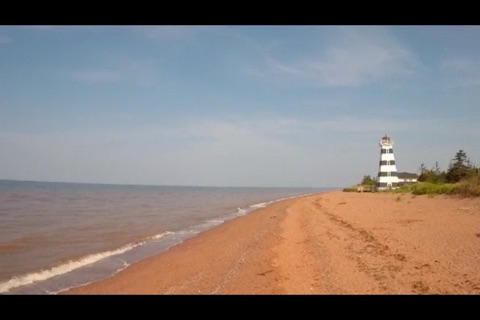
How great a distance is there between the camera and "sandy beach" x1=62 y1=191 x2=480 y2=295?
7879 millimetres

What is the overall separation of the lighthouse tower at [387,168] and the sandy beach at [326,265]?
41277 mm

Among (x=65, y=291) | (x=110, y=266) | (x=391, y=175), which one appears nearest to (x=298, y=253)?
(x=110, y=266)

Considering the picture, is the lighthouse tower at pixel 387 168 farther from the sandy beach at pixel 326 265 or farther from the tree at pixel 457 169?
the sandy beach at pixel 326 265

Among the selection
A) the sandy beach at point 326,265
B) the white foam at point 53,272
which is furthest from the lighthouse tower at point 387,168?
the white foam at point 53,272

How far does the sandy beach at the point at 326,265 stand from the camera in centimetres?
788

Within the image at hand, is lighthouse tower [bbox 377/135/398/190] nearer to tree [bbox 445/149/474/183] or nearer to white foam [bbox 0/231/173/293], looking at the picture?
tree [bbox 445/149/474/183]

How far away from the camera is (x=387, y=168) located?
5647 centimetres

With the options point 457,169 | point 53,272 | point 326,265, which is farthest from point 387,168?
point 53,272

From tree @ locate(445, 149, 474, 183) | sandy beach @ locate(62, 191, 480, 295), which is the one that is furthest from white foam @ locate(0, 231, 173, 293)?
tree @ locate(445, 149, 474, 183)

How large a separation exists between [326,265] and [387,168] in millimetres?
50455

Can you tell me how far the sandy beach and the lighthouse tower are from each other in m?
41.3

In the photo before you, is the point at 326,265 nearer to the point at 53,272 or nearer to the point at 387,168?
the point at 53,272

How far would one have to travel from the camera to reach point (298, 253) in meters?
12.1
